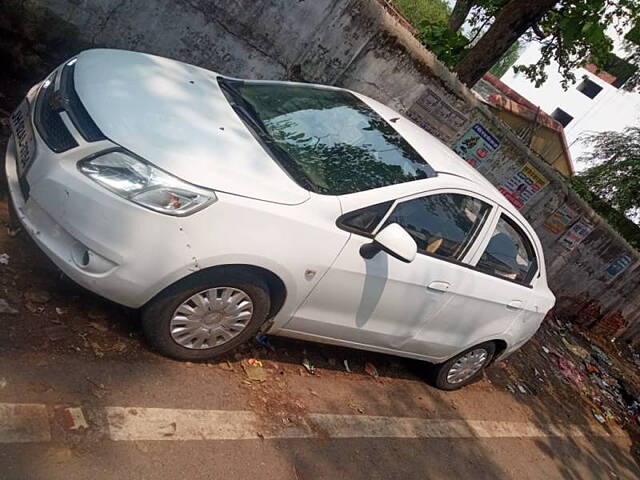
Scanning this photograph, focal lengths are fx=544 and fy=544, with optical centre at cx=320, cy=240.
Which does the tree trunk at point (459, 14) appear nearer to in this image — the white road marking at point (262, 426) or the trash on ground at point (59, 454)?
the white road marking at point (262, 426)

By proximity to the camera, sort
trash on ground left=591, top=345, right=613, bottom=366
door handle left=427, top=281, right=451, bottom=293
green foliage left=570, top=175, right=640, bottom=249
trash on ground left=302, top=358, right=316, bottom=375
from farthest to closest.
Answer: green foliage left=570, top=175, right=640, bottom=249, trash on ground left=591, top=345, right=613, bottom=366, trash on ground left=302, top=358, right=316, bottom=375, door handle left=427, top=281, right=451, bottom=293

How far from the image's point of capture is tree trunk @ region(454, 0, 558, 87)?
305 inches

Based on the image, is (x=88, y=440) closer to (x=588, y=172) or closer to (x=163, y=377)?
(x=163, y=377)

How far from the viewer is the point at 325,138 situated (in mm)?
3660

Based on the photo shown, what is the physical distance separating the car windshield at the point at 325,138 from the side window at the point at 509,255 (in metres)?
0.86

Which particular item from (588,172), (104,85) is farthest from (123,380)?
(588,172)

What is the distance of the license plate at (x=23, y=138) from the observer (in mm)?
2966

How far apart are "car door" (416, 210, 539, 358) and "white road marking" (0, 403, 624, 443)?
655 millimetres

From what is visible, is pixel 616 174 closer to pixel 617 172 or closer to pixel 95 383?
pixel 617 172

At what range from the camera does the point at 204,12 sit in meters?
5.38

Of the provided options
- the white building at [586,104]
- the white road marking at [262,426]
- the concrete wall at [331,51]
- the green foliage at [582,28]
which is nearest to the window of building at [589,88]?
the white building at [586,104]

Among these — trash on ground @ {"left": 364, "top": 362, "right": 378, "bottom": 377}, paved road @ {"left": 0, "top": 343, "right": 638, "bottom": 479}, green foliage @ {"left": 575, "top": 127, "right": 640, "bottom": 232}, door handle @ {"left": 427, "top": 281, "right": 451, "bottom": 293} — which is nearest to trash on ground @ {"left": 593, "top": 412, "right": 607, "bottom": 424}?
paved road @ {"left": 0, "top": 343, "right": 638, "bottom": 479}

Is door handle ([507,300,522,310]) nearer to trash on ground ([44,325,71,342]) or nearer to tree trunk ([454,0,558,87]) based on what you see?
trash on ground ([44,325,71,342])

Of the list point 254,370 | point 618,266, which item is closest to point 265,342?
point 254,370
